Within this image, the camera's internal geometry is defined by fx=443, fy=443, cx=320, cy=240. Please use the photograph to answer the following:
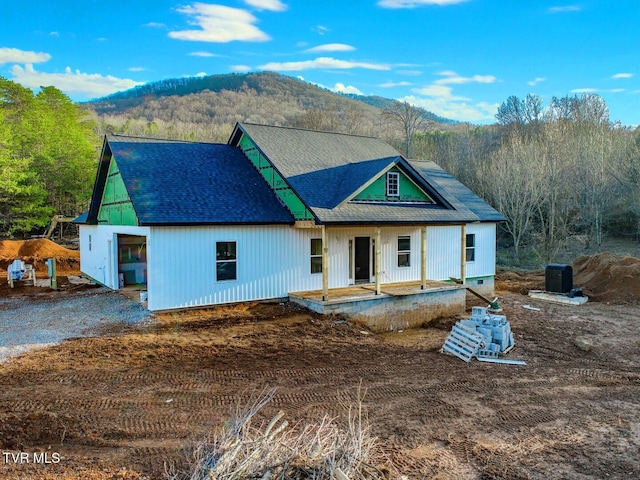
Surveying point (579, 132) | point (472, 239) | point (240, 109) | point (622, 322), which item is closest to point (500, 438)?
point (622, 322)

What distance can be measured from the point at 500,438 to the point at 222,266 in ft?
30.0

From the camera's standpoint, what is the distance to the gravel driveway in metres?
10.4

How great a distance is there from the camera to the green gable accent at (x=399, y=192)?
47.5ft

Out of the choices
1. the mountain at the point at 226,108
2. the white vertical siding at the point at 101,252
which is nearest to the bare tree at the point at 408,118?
the mountain at the point at 226,108

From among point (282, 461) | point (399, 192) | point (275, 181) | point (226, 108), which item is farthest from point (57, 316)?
point (226, 108)

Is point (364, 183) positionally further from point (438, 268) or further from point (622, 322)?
point (622, 322)

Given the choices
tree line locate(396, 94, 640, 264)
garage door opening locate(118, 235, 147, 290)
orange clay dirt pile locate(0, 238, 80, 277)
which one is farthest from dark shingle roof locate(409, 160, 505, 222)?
orange clay dirt pile locate(0, 238, 80, 277)

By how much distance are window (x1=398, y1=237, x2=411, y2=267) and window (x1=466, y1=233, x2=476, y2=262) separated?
11.5ft

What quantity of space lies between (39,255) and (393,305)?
872 inches

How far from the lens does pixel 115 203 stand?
1625cm

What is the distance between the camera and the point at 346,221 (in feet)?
42.5

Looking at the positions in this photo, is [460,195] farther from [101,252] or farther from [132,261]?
[101,252]

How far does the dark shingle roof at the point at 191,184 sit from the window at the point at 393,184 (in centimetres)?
351

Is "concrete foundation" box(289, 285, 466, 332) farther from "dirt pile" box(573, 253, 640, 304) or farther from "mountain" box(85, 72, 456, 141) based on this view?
"mountain" box(85, 72, 456, 141)
